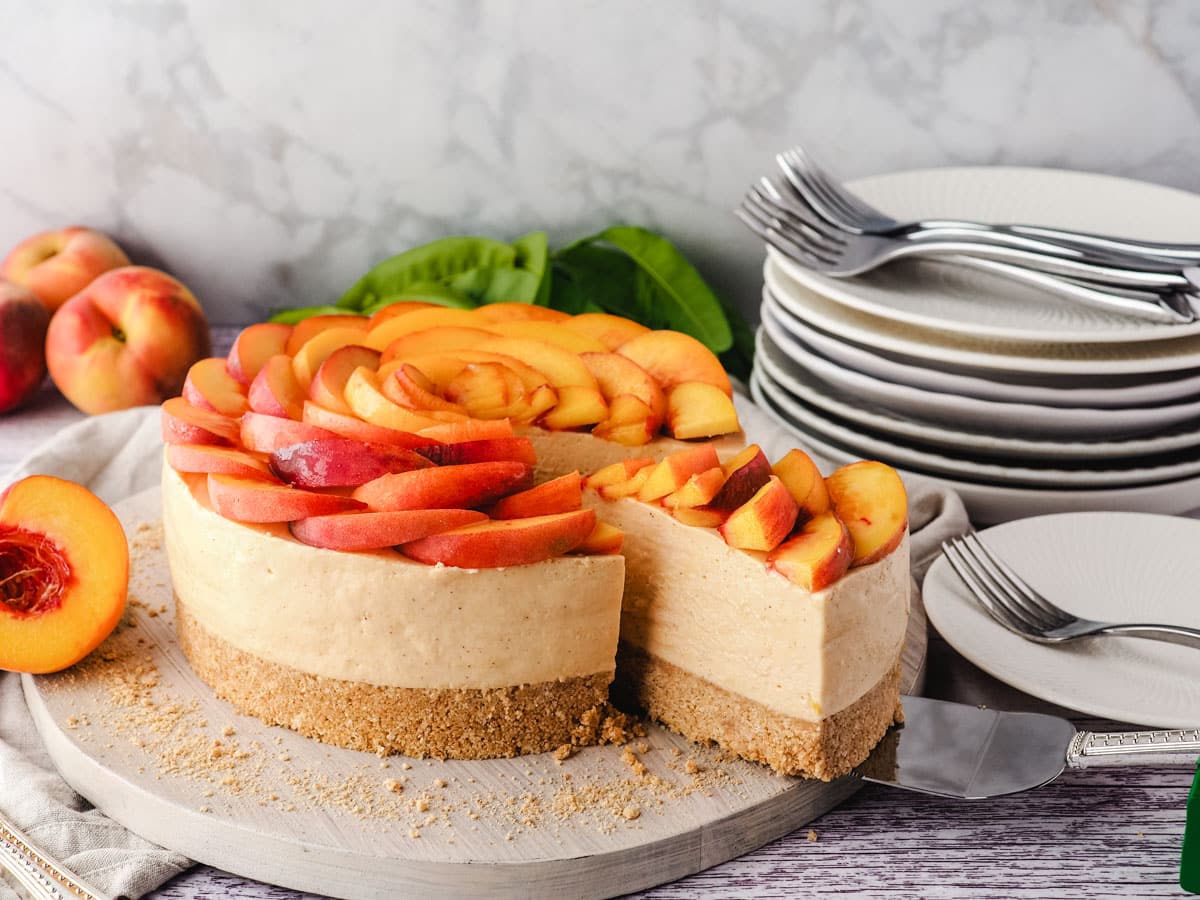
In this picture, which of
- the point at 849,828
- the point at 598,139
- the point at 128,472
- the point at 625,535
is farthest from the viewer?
the point at 598,139

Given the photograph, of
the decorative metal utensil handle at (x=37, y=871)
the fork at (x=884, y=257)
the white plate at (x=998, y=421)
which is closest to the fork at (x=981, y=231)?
the fork at (x=884, y=257)

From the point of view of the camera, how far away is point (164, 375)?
8.38 ft

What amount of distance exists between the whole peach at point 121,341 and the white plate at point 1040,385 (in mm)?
1302

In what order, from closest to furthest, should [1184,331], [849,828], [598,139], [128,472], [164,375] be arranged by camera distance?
1. [849,828]
2. [1184,331]
3. [128,472]
4. [164,375]
5. [598,139]

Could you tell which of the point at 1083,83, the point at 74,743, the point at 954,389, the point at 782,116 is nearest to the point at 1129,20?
the point at 1083,83

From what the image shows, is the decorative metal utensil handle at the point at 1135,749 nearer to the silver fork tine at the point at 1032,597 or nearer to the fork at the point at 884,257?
the silver fork tine at the point at 1032,597

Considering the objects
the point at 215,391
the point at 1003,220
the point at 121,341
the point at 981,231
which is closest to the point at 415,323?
the point at 215,391

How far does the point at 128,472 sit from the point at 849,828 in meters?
1.46

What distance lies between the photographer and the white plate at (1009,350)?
205cm

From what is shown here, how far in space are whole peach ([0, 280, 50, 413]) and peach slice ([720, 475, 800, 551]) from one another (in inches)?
64.9

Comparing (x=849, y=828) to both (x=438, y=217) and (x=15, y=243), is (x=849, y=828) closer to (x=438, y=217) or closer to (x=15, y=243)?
(x=438, y=217)

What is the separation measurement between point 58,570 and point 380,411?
0.51 meters

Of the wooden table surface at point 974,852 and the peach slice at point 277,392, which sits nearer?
the wooden table surface at point 974,852

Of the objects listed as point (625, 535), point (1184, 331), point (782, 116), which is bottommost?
point (625, 535)
